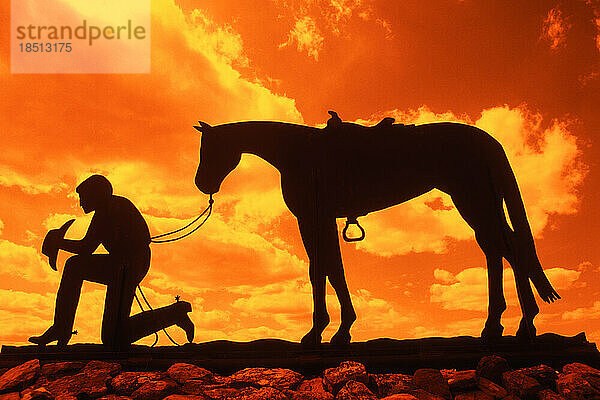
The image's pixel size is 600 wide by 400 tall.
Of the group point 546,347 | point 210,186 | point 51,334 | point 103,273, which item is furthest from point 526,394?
point 51,334

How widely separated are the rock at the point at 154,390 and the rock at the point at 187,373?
0.16 metres

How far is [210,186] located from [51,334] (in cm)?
289

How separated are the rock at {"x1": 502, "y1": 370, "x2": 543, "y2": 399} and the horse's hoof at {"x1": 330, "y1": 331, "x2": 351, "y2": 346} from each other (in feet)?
6.20

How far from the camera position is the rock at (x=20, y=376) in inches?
262

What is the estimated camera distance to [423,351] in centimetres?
687

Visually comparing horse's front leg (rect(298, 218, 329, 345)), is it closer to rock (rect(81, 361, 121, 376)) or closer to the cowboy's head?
rock (rect(81, 361, 121, 376))

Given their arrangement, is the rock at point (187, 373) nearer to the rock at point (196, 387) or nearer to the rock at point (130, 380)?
the rock at point (196, 387)

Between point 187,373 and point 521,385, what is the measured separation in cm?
377

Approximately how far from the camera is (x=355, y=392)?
602 cm

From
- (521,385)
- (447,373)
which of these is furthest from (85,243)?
(521,385)

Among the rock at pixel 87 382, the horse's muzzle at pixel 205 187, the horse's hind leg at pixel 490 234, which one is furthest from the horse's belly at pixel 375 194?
the rock at pixel 87 382

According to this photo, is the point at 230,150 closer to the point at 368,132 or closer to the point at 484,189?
the point at 368,132

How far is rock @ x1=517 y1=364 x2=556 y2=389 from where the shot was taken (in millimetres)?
6383

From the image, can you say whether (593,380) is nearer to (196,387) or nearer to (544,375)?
(544,375)
